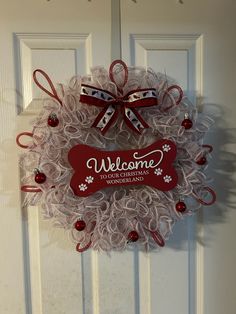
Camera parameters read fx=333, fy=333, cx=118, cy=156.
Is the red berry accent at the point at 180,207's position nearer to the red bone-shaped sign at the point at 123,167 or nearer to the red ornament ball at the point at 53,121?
the red bone-shaped sign at the point at 123,167

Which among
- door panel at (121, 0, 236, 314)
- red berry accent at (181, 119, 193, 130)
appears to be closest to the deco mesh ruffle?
red berry accent at (181, 119, 193, 130)

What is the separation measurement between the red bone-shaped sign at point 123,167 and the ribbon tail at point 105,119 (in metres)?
0.06

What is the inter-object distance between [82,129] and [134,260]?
0.43m

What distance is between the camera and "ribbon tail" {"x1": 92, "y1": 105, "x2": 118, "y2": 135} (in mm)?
842

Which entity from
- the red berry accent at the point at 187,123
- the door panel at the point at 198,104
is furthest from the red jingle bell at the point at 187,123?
the door panel at the point at 198,104

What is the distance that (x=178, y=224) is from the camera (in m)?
1.01

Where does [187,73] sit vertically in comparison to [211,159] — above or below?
above

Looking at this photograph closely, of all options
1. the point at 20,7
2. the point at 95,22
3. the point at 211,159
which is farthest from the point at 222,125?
the point at 20,7

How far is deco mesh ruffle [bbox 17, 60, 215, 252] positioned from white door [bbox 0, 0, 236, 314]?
0.27 ft

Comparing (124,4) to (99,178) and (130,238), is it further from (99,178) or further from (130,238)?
(130,238)

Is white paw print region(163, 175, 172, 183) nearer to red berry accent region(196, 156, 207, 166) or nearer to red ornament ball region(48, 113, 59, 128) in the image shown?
red berry accent region(196, 156, 207, 166)

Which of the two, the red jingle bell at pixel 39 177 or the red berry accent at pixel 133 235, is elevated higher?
the red jingle bell at pixel 39 177

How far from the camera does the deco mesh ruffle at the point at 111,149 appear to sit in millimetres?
845

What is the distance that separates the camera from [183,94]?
0.92 metres
